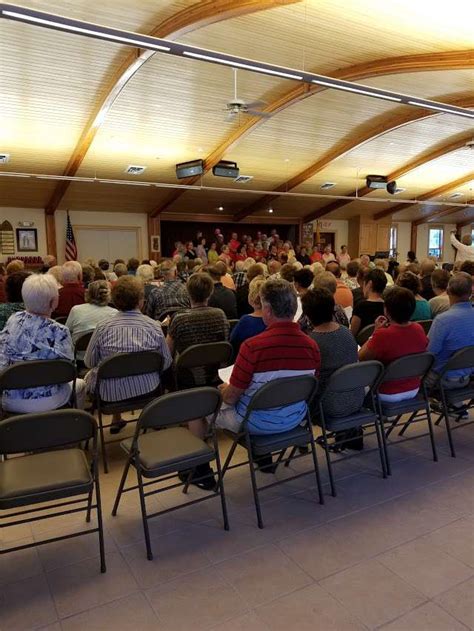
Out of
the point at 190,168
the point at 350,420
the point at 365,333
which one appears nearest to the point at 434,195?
the point at 190,168

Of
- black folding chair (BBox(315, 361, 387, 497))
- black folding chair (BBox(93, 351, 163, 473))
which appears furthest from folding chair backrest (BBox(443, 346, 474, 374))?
black folding chair (BBox(93, 351, 163, 473))

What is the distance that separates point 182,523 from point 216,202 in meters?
14.2

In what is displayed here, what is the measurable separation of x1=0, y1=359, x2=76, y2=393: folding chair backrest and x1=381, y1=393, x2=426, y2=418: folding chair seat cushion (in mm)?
2071

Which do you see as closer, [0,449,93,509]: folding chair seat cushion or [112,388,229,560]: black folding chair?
[0,449,93,509]: folding chair seat cushion

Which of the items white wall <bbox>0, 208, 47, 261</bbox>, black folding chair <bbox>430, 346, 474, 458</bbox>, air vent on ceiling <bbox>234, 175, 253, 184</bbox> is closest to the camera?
black folding chair <bbox>430, 346, 474, 458</bbox>

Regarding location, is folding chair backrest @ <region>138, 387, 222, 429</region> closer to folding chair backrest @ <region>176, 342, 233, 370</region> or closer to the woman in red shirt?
Result: folding chair backrest @ <region>176, 342, 233, 370</region>

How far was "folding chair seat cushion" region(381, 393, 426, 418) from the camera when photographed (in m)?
3.14

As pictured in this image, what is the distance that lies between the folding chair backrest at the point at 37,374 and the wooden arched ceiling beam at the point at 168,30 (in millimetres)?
4711

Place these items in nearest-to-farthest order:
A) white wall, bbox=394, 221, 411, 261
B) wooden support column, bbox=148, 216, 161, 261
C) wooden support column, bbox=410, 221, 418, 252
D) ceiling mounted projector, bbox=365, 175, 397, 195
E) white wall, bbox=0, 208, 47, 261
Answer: white wall, bbox=0, 208, 47, 261 < ceiling mounted projector, bbox=365, 175, 397, 195 < wooden support column, bbox=148, 216, 161, 261 < white wall, bbox=394, 221, 411, 261 < wooden support column, bbox=410, 221, 418, 252

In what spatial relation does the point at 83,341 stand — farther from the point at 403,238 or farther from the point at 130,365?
the point at 403,238

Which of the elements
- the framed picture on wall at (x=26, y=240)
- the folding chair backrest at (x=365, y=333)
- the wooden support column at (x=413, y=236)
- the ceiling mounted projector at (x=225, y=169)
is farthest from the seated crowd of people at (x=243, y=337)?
the wooden support column at (x=413, y=236)

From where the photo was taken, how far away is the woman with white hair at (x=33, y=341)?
9.63 feet

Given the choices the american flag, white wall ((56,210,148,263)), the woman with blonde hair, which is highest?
white wall ((56,210,148,263))

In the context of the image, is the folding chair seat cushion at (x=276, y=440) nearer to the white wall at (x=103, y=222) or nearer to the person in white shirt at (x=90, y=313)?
the person in white shirt at (x=90, y=313)
